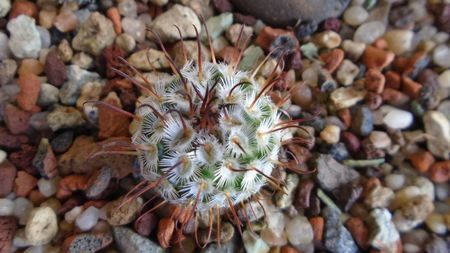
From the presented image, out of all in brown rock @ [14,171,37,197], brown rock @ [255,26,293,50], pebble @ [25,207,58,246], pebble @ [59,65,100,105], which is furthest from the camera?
brown rock @ [255,26,293,50]

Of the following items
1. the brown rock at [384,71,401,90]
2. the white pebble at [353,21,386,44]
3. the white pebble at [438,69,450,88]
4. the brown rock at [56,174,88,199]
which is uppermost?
the white pebble at [353,21,386,44]

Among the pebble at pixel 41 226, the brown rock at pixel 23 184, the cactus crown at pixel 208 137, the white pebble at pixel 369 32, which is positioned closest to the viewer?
the cactus crown at pixel 208 137

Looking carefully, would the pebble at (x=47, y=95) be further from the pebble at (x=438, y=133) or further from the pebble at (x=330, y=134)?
the pebble at (x=438, y=133)

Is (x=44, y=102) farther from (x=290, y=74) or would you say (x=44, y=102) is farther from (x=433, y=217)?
(x=433, y=217)

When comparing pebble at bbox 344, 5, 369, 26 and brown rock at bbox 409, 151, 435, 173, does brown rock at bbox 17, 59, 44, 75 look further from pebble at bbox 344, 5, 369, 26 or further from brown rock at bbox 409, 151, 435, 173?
brown rock at bbox 409, 151, 435, 173

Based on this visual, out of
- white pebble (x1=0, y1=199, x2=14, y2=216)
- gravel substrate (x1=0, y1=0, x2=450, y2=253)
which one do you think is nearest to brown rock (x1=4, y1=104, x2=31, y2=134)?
gravel substrate (x1=0, y1=0, x2=450, y2=253)

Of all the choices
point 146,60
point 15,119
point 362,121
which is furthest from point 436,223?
point 15,119

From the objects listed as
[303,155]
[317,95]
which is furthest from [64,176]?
[317,95]

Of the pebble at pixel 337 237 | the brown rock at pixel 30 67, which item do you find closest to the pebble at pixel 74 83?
the brown rock at pixel 30 67
